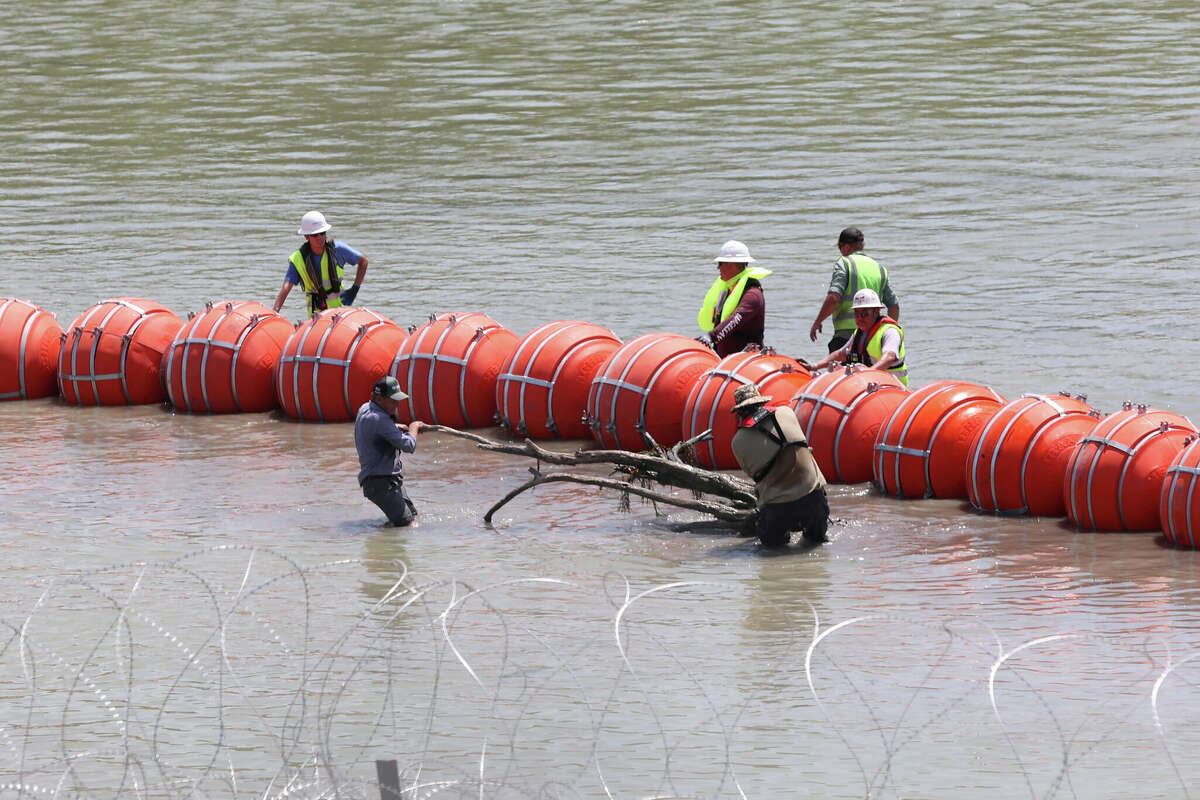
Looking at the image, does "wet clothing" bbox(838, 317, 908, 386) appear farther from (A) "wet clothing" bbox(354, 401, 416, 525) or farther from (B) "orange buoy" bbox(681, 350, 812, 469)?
(A) "wet clothing" bbox(354, 401, 416, 525)

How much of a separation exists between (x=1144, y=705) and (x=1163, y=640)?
3.90 ft

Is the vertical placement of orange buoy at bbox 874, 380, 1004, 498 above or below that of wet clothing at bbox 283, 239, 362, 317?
below

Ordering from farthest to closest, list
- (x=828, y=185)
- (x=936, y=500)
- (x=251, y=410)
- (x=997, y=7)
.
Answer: (x=997, y=7)
(x=828, y=185)
(x=251, y=410)
(x=936, y=500)

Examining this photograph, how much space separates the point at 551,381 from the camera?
18141 millimetres

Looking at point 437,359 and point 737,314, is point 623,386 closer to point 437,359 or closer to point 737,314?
point 737,314

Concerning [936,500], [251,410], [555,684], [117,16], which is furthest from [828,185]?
[117,16]

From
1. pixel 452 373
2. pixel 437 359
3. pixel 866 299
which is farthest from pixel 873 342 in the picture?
pixel 437 359

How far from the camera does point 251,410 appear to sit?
2014 centimetres

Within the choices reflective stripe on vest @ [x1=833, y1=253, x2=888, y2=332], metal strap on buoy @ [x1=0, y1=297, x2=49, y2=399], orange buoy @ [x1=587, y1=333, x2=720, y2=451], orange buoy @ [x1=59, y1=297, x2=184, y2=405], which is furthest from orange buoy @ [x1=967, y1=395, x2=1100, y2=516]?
metal strap on buoy @ [x1=0, y1=297, x2=49, y2=399]

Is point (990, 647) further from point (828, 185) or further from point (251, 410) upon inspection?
point (828, 185)

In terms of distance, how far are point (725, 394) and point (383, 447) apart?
11.5 ft

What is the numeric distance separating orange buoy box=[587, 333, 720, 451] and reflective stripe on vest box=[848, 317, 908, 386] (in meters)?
1.35

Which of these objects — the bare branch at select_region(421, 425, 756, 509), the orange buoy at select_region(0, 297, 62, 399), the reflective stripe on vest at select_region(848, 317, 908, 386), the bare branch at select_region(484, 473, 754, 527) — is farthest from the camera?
the orange buoy at select_region(0, 297, 62, 399)

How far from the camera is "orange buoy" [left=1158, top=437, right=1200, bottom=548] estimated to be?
13.6 meters
